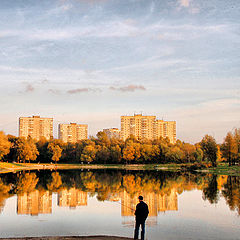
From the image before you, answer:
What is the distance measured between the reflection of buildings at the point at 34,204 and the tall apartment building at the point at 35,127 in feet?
518

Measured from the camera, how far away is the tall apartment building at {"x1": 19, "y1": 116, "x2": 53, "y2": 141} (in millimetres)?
182750

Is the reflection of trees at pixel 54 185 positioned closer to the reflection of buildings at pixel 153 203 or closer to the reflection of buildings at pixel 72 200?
the reflection of buildings at pixel 72 200

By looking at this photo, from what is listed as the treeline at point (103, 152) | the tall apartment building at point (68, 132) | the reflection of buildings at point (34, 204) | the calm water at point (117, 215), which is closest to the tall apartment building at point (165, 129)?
the tall apartment building at point (68, 132)

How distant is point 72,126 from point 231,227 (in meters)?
184

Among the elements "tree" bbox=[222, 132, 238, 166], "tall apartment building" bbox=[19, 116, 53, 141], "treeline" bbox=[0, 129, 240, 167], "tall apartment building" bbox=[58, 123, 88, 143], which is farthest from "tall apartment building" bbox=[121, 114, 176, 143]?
"tree" bbox=[222, 132, 238, 166]

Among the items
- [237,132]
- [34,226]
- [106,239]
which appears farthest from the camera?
[237,132]

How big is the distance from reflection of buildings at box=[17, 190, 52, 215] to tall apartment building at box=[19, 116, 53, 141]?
15788 centimetres

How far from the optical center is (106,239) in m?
12.3

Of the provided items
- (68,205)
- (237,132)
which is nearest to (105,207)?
(68,205)

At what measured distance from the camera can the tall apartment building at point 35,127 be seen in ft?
600

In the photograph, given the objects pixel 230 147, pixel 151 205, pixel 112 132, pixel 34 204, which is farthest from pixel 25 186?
pixel 112 132

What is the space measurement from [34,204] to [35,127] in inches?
6533

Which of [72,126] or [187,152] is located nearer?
[187,152]

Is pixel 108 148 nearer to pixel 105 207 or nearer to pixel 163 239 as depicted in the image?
pixel 105 207
